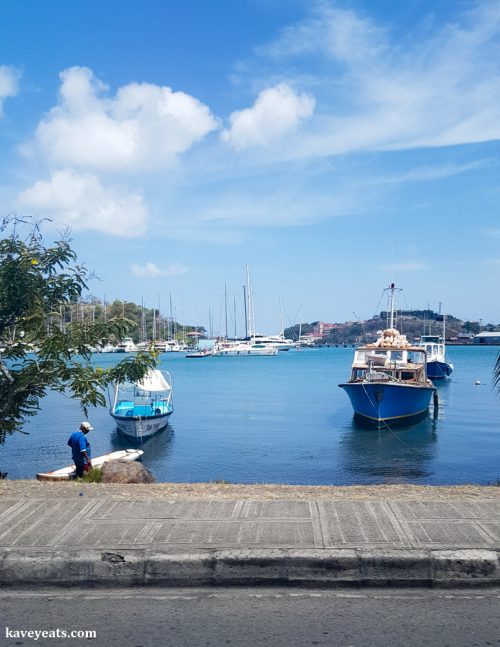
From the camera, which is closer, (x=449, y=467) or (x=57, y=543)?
(x=57, y=543)

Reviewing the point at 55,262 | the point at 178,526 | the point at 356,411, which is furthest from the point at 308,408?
the point at 178,526

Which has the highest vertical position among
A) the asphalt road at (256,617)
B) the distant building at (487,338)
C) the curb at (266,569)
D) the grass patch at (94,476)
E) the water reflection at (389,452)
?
the curb at (266,569)

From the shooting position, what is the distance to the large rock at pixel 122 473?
11.0 metres

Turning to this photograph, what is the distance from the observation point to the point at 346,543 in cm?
600

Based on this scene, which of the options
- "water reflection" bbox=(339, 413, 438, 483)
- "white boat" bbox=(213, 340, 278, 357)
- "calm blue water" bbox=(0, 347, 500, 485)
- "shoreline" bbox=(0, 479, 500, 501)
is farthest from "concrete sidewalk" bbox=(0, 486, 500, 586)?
"white boat" bbox=(213, 340, 278, 357)

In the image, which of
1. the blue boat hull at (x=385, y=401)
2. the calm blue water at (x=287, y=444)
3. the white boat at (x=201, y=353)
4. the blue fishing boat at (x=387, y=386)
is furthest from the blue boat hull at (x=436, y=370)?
the white boat at (x=201, y=353)

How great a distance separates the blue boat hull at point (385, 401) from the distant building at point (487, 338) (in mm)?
162680

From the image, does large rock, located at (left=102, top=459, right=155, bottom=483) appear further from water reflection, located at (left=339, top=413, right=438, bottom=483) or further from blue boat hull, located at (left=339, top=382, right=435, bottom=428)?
blue boat hull, located at (left=339, top=382, right=435, bottom=428)

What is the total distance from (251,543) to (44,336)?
19.5ft

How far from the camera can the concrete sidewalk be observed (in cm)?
562

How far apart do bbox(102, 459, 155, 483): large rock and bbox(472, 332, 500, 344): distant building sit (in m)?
189

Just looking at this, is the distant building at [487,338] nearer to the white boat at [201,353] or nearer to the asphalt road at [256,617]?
the white boat at [201,353]

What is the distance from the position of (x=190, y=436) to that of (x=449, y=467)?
13431 millimetres

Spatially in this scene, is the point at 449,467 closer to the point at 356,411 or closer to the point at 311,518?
the point at 356,411
